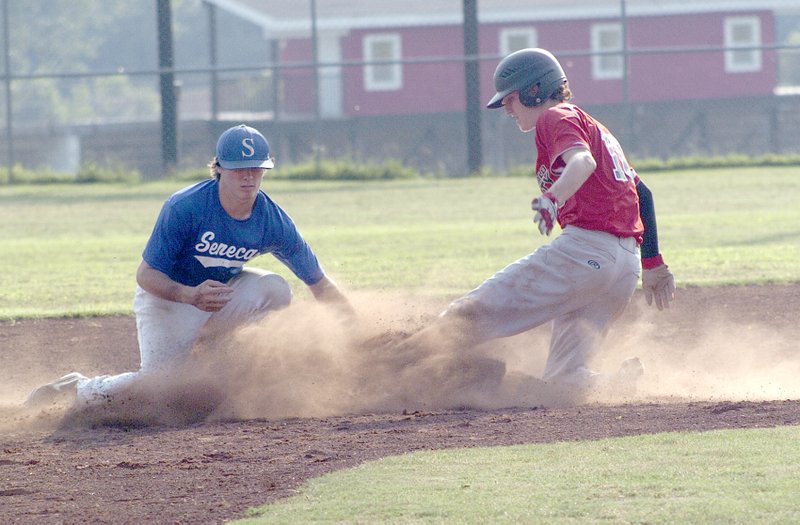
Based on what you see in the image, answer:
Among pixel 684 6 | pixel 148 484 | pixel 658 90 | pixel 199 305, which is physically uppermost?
pixel 684 6

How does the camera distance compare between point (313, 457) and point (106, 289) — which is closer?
point (313, 457)

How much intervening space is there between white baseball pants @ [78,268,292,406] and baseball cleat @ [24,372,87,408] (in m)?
0.15

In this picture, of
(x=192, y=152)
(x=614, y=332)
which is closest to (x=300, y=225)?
(x=614, y=332)

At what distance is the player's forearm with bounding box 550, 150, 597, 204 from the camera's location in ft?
18.4

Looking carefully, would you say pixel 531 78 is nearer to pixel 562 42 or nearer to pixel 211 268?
pixel 211 268

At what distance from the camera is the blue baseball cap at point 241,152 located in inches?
240

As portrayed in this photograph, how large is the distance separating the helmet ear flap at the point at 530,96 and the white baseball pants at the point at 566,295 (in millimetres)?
673

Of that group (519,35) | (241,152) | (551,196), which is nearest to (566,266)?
(551,196)

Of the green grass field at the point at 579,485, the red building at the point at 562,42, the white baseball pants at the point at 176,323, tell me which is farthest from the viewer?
the red building at the point at 562,42

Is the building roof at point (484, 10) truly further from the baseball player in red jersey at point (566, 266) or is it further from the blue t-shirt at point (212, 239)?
the blue t-shirt at point (212, 239)

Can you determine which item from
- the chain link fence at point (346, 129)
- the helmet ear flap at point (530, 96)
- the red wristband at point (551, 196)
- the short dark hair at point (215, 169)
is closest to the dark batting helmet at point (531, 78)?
the helmet ear flap at point (530, 96)

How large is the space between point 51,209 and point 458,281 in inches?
385

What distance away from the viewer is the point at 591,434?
17.6ft

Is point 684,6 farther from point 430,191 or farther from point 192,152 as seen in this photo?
point 430,191
